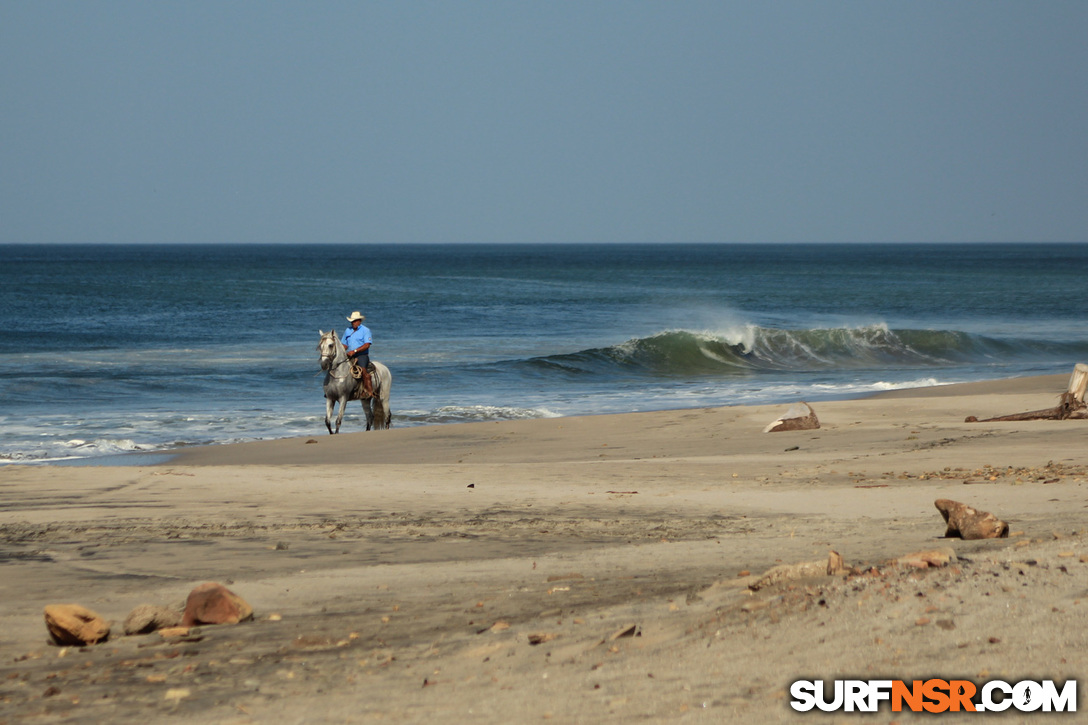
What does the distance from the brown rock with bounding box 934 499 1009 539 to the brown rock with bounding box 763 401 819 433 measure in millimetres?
7636

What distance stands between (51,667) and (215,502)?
14.1 feet

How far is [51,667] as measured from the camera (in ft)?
16.4

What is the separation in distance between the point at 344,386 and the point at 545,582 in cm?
1119

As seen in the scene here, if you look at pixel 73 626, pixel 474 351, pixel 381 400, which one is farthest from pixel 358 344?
pixel 474 351

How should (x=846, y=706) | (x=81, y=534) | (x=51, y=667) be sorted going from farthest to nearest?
(x=81, y=534), (x=51, y=667), (x=846, y=706)

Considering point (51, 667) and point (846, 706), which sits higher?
point (846, 706)

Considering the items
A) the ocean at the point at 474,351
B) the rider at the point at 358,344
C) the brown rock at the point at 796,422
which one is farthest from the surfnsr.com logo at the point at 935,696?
the ocean at the point at 474,351

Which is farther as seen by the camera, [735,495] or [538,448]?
[538,448]

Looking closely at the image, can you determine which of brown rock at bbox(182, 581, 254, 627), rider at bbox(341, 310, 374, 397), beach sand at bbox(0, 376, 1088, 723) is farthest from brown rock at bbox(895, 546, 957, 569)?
rider at bbox(341, 310, 374, 397)

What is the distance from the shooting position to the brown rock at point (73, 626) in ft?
17.1

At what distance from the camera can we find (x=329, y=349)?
16359 mm

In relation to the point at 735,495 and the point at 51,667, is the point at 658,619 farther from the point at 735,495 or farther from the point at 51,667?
the point at 735,495

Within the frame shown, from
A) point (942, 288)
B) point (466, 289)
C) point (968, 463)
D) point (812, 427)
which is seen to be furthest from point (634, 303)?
point (968, 463)

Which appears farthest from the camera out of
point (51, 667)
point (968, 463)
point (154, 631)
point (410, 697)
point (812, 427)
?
point (812, 427)
